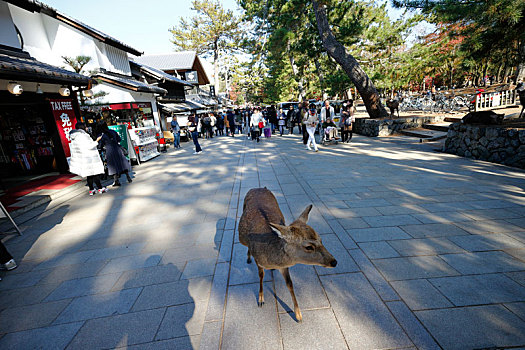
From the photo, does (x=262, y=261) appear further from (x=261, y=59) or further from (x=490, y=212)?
(x=261, y=59)

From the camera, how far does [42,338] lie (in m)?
2.35

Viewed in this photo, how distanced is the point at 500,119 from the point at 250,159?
28.1 ft

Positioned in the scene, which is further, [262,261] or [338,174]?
[338,174]

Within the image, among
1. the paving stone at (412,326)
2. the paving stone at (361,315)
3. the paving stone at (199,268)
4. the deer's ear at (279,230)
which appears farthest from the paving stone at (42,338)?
the paving stone at (412,326)

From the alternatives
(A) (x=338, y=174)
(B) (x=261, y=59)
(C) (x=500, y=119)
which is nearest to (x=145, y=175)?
(A) (x=338, y=174)

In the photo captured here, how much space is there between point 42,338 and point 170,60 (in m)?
30.5

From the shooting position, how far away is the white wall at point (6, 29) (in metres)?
7.93

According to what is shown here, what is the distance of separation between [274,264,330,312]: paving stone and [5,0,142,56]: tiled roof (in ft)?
41.4

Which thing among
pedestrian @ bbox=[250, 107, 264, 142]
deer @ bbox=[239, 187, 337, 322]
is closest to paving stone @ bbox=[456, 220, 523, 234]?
deer @ bbox=[239, 187, 337, 322]

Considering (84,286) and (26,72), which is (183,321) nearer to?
(84,286)

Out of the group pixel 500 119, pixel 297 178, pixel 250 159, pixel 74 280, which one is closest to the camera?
pixel 74 280

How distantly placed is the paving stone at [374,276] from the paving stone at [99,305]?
2.83m

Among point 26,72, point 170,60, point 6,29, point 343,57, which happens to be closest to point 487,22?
point 343,57

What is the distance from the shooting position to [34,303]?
9.35ft
